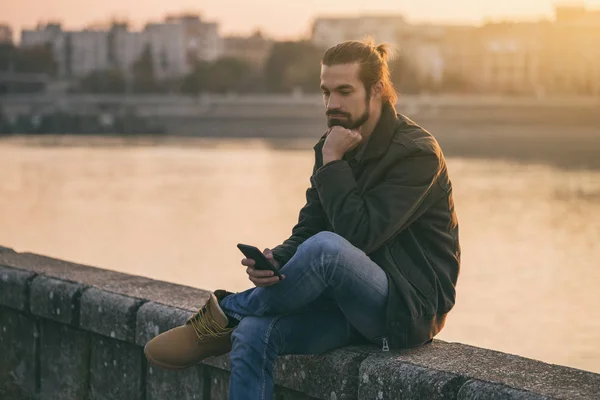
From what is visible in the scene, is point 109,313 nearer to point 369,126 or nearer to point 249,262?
point 249,262

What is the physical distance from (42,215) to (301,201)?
17.0ft

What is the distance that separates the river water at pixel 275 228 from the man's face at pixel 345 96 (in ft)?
16.9

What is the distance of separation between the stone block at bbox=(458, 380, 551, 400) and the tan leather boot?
55 centimetres

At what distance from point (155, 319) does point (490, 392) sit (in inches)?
41.5

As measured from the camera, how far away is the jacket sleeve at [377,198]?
2.25 m

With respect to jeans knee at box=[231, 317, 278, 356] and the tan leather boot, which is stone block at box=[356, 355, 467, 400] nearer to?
jeans knee at box=[231, 317, 278, 356]

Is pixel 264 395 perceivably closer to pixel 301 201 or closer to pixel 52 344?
pixel 52 344

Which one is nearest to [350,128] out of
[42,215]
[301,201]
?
[42,215]

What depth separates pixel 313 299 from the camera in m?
2.24

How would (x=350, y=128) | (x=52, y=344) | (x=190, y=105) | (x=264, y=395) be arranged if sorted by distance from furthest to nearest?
1. (x=190, y=105)
2. (x=52, y=344)
3. (x=350, y=128)
4. (x=264, y=395)

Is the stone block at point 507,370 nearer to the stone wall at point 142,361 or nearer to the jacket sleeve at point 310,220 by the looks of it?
the stone wall at point 142,361

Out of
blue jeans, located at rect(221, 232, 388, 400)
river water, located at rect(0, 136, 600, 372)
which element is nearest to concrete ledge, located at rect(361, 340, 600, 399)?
blue jeans, located at rect(221, 232, 388, 400)

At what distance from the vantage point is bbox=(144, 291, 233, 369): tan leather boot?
2.32 metres

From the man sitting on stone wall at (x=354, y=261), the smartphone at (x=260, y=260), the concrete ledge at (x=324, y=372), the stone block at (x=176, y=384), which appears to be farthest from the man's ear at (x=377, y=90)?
the stone block at (x=176, y=384)
